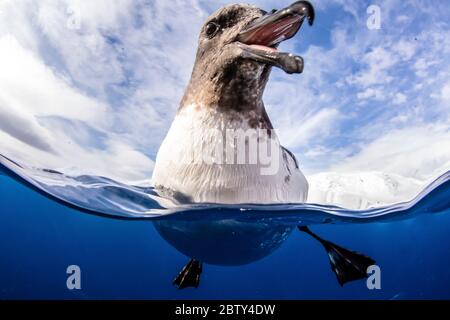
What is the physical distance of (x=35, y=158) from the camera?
562 centimetres

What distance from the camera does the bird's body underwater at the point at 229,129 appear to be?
2980mm

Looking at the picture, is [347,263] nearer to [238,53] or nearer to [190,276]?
[190,276]

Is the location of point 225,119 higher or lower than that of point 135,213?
higher

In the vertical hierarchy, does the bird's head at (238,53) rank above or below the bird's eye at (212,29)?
below

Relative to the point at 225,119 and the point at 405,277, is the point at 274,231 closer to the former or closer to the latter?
the point at 225,119

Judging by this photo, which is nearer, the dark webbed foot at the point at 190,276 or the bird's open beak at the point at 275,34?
the bird's open beak at the point at 275,34

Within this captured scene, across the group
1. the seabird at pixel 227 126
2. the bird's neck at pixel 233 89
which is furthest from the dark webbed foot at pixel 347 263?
the bird's neck at pixel 233 89

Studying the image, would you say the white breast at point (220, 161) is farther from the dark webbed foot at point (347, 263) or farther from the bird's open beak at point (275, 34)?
the dark webbed foot at point (347, 263)

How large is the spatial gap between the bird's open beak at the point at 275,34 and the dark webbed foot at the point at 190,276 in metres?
2.97

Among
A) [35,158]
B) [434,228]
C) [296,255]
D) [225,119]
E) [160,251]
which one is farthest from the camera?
[296,255]

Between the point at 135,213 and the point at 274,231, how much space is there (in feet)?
8.51

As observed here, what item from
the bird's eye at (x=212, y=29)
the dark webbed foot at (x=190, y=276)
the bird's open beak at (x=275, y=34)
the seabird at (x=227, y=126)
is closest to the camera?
the bird's open beak at (x=275, y=34)

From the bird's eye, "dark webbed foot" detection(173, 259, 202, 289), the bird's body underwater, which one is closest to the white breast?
the bird's body underwater

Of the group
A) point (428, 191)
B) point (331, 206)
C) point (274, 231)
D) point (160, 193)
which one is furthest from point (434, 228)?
point (160, 193)
